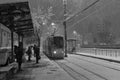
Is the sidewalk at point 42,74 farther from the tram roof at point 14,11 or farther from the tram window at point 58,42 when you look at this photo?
the tram window at point 58,42

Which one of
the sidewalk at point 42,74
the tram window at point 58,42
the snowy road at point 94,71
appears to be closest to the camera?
the sidewalk at point 42,74

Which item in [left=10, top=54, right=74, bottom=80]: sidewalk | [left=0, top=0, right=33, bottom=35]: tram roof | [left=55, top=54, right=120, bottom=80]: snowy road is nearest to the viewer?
[left=0, top=0, right=33, bottom=35]: tram roof

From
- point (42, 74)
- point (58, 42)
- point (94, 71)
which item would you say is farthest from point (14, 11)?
point (58, 42)

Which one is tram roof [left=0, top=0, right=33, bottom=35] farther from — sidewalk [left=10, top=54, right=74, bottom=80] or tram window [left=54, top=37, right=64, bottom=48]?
tram window [left=54, top=37, right=64, bottom=48]

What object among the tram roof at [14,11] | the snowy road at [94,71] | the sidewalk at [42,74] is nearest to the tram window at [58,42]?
the snowy road at [94,71]

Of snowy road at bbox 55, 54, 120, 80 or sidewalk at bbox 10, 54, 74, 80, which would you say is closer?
sidewalk at bbox 10, 54, 74, 80

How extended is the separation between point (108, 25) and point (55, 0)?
23.2 meters

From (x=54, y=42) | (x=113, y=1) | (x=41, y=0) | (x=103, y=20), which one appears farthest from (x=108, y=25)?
(x=54, y=42)

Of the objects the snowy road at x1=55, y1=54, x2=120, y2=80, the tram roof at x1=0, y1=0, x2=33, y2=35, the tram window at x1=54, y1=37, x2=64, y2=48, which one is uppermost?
the tram roof at x1=0, y1=0, x2=33, y2=35

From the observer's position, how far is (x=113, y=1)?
3386 inches

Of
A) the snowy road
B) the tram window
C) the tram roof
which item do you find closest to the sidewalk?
the snowy road

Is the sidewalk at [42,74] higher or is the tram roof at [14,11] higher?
the tram roof at [14,11]

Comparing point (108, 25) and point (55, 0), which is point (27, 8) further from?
point (108, 25)

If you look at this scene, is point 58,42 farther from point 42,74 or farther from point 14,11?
point 14,11
